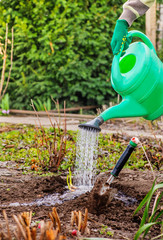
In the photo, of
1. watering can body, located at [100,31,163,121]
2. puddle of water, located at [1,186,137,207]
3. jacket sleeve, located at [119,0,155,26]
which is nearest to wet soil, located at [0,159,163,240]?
puddle of water, located at [1,186,137,207]

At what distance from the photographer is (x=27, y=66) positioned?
6.86 metres

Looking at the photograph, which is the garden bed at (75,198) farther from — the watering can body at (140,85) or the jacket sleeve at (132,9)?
the jacket sleeve at (132,9)

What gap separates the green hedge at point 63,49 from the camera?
21.4 ft

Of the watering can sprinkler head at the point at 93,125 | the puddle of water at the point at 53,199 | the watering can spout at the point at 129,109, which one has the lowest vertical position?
the puddle of water at the point at 53,199

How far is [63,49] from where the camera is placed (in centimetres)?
670

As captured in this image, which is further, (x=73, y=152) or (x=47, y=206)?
(x=73, y=152)

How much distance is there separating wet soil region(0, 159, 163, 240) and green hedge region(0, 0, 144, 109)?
3839 millimetres

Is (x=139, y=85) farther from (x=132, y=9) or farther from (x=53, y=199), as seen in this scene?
(x=53, y=199)

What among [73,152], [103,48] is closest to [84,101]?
[103,48]

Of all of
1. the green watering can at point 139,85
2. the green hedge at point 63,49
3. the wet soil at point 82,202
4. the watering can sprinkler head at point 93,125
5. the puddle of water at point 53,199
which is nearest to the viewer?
the wet soil at point 82,202

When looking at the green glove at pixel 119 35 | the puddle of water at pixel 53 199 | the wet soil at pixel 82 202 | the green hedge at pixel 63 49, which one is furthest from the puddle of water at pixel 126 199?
the green hedge at pixel 63 49

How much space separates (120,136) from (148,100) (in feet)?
7.34

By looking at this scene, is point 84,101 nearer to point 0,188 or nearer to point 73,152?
point 73,152

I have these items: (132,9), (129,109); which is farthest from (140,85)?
(132,9)
